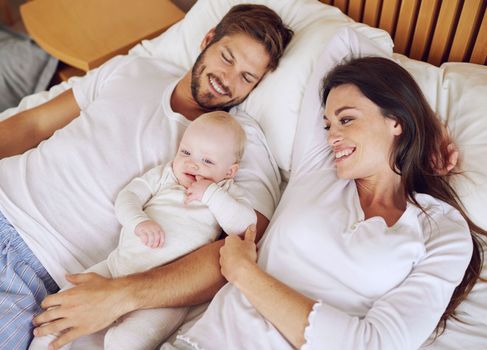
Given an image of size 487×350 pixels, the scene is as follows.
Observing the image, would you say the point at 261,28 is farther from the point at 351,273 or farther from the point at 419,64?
the point at 351,273

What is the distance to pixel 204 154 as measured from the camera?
144 cm

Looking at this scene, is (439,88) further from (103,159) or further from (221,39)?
(103,159)

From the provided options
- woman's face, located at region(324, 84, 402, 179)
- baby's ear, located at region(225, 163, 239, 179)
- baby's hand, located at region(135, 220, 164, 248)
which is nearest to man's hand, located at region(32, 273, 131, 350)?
baby's hand, located at region(135, 220, 164, 248)

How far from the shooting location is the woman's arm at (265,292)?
117 cm

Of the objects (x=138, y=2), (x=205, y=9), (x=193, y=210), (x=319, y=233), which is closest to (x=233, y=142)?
(x=193, y=210)

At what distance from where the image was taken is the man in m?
1.31

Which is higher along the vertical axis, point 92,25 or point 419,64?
point 419,64

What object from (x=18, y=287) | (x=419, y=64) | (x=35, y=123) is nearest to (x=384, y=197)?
(x=419, y=64)

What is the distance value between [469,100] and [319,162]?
477mm

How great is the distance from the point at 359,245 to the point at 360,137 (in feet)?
A: 0.99

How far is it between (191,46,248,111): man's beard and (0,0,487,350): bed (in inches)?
2.6

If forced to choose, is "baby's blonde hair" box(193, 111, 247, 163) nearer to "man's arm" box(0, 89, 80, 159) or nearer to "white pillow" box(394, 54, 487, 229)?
"white pillow" box(394, 54, 487, 229)

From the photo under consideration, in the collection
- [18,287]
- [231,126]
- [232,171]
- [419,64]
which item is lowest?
[18,287]

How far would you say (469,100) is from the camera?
145 cm
